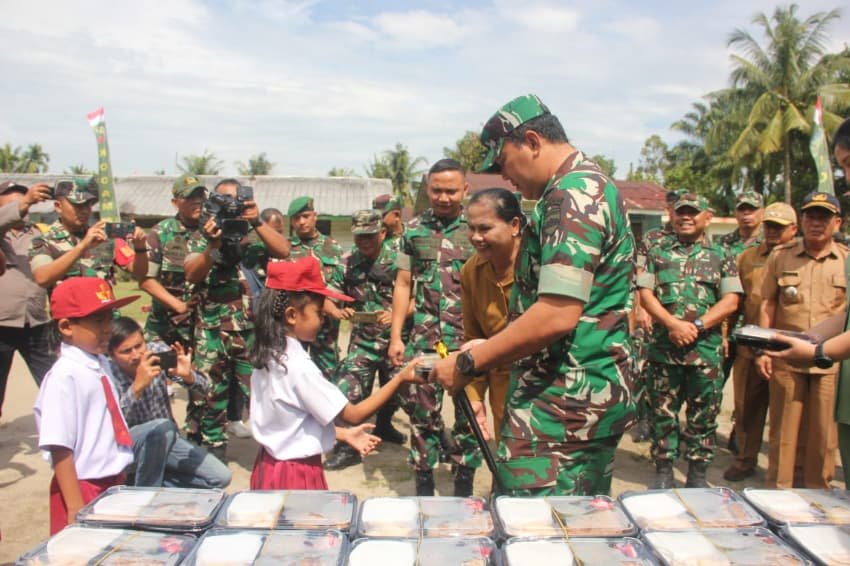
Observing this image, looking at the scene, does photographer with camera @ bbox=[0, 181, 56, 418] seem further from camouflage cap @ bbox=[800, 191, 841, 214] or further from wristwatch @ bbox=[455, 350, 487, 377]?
camouflage cap @ bbox=[800, 191, 841, 214]

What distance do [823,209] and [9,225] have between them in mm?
5119

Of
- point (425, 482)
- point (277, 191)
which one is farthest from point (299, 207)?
point (277, 191)

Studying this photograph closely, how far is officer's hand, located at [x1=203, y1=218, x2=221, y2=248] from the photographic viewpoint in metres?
4.41

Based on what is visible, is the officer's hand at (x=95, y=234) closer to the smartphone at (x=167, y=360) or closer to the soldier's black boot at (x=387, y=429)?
the smartphone at (x=167, y=360)

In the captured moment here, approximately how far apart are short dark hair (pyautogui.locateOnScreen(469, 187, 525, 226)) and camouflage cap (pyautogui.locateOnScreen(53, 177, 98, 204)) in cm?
318

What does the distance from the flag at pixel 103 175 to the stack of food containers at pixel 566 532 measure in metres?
3.77

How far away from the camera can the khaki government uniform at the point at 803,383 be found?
404cm

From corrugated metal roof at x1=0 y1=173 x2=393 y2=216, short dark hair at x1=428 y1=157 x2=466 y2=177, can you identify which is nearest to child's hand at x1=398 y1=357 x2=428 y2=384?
short dark hair at x1=428 y1=157 x2=466 y2=177

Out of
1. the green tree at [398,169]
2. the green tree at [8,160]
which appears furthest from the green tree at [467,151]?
the green tree at [8,160]

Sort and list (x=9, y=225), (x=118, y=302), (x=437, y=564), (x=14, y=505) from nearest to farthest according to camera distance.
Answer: (x=437, y=564) < (x=118, y=302) < (x=9, y=225) < (x=14, y=505)

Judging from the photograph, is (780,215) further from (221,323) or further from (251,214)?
(221,323)

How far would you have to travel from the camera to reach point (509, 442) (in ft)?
7.27

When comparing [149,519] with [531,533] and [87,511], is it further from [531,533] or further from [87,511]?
[531,533]

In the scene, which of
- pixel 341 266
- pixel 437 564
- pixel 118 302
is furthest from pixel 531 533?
pixel 341 266
